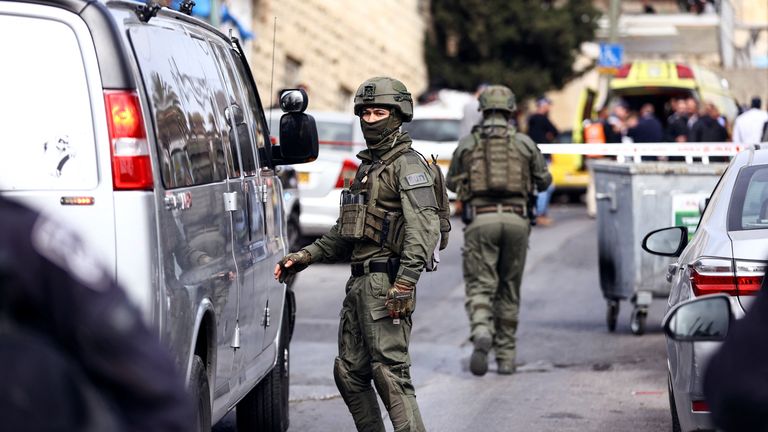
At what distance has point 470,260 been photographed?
10.4 m

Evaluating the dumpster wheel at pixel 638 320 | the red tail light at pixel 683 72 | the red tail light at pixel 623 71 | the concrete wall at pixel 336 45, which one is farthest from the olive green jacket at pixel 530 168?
the red tail light at pixel 623 71

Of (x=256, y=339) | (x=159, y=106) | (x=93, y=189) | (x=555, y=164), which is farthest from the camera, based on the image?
(x=555, y=164)

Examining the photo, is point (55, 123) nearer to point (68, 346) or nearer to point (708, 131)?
point (68, 346)

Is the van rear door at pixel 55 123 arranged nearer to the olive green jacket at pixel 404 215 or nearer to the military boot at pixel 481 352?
the olive green jacket at pixel 404 215

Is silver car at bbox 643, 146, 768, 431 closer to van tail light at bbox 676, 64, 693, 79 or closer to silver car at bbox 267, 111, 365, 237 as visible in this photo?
silver car at bbox 267, 111, 365, 237

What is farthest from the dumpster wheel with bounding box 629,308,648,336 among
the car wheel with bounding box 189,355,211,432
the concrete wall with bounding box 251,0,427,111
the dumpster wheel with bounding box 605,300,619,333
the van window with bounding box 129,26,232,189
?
the concrete wall with bounding box 251,0,427,111

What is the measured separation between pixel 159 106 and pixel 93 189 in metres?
0.54

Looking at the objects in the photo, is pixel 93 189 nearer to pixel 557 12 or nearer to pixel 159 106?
pixel 159 106

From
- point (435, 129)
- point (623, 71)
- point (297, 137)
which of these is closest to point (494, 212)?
point (297, 137)

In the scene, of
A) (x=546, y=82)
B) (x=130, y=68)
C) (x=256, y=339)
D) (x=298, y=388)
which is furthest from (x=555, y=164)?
(x=130, y=68)

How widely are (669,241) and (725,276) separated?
5.44 feet

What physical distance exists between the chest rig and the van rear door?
196 centimetres

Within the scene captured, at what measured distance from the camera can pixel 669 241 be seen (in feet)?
24.2

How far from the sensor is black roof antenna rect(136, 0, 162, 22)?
5.27 metres
